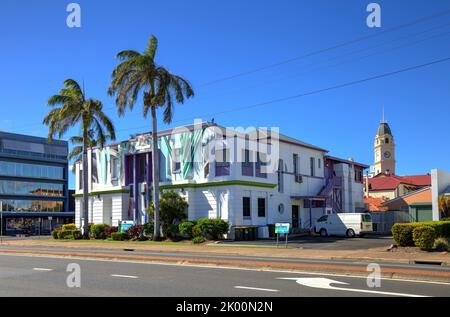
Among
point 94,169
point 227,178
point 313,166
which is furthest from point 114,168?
point 313,166

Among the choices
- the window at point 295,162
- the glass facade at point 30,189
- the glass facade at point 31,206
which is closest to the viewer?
the window at point 295,162

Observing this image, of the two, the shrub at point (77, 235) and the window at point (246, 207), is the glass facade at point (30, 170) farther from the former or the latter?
the window at point (246, 207)

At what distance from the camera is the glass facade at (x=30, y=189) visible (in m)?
78.5

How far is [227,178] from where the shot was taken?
119 ft

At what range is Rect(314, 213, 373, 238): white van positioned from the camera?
36.2m

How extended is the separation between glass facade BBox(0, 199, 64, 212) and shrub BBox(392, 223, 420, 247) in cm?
6485

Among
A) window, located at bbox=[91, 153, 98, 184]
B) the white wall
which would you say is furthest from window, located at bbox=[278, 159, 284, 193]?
window, located at bbox=[91, 153, 98, 184]

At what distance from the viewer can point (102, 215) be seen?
151 feet

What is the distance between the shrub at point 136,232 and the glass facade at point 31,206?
4453 cm

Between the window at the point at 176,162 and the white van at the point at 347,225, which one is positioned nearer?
the white van at the point at 347,225

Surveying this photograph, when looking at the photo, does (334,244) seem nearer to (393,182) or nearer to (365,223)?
(365,223)

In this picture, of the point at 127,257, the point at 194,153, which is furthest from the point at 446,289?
the point at 194,153

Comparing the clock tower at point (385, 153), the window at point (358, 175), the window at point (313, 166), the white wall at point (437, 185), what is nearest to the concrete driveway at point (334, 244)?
the white wall at point (437, 185)
